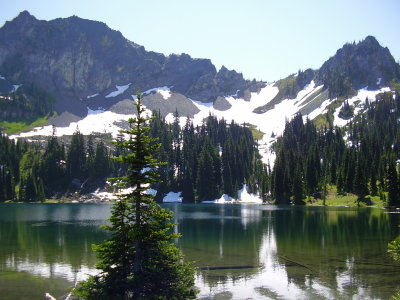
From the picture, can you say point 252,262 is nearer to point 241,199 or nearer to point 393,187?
point 393,187

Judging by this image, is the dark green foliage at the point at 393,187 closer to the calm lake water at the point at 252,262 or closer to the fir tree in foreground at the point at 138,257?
the calm lake water at the point at 252,262

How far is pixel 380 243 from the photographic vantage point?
48281 millimetres

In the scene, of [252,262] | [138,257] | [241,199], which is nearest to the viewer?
[138,257]

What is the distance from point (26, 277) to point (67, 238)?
24.4 m

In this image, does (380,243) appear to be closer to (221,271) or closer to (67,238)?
(221,271)

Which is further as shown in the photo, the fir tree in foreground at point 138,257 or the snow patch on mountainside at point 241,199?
the snow patch on mountainside at point 241,199

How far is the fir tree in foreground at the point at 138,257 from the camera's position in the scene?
22.0 metres

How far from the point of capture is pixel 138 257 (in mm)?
23297

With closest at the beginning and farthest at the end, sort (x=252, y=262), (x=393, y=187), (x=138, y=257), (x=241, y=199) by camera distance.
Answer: (x=138, y=257) → (x=252, y=262) → (x=393, y=187) → (x=241, y=199)

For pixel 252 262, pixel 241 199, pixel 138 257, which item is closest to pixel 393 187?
pixel 252 262

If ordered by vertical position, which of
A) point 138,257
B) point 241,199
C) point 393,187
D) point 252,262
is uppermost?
point 393,187

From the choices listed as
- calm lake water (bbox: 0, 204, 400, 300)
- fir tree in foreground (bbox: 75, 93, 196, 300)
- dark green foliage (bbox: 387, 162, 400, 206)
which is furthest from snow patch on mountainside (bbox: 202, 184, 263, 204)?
fir tree in foreground (bbox: 75, 93, 196, 300)

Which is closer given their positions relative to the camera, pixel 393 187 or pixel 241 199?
pixel 393 187

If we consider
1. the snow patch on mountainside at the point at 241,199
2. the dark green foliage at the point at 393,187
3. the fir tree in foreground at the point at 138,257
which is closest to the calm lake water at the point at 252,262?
the fir tree in foreground at the point at 138,257
